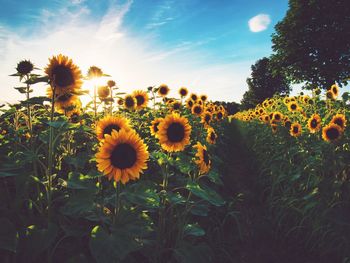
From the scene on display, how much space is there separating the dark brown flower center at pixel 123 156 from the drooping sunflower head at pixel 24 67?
1113mm

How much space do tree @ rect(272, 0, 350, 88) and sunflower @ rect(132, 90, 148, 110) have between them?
2245cm

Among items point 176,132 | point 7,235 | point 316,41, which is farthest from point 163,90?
point 316,41

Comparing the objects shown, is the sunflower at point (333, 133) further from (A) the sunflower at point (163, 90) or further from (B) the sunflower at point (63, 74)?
(A) the sunflower at point (163, 90)

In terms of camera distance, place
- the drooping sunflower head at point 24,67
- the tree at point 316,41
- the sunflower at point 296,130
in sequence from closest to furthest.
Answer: the drooping sunflower head at point 24,67
the sunflower at point 296,130
the tree at point 316,41

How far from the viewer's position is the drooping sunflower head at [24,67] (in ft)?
7.61

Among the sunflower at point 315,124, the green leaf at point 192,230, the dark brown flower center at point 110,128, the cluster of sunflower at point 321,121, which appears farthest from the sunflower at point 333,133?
the dark brown flower center at point 110,128

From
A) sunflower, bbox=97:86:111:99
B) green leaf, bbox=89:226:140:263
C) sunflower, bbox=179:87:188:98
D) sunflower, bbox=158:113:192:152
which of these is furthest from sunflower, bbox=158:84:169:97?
green leaf, bbox=89:226:140:263

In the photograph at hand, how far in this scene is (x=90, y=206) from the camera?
167 cm

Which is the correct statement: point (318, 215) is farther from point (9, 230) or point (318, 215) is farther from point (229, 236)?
point (9, 230)

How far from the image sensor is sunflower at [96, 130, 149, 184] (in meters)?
1.85

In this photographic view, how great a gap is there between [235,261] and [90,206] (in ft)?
6.53

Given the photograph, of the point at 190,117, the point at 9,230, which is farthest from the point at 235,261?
the point at 190,117

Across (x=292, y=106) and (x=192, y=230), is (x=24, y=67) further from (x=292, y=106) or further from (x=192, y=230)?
(x=292, y=106)

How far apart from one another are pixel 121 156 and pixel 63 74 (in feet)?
2.75
